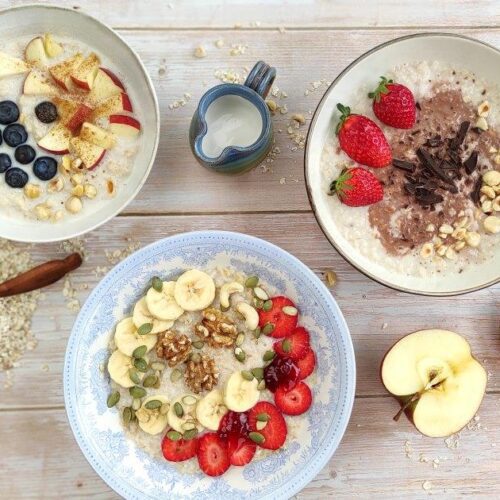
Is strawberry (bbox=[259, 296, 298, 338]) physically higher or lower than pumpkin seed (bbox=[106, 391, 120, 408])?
higher

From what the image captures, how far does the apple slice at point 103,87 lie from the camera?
1053 mm

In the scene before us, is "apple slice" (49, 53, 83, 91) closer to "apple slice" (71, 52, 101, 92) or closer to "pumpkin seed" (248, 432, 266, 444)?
"apple slice" (71, 52, 101, 92)

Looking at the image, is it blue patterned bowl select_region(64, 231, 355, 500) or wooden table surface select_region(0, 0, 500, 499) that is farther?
wooden table surface select_region(0, 0, 500, 499)

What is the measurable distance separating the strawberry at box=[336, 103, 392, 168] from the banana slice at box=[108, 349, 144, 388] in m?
0.46

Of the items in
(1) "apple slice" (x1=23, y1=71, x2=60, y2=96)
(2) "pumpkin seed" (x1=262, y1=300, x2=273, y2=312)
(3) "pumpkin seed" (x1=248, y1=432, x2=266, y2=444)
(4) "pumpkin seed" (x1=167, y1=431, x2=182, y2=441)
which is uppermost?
(1) "apple slice" (x1=23, y1=71, x2=60, y2=96)

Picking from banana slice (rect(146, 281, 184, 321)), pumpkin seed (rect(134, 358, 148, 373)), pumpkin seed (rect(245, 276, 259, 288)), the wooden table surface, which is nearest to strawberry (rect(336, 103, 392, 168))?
the wooden table surface

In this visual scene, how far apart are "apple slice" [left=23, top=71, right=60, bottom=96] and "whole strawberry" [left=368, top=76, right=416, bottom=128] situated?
493 millimetres

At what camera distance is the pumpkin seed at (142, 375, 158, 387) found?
105 centimetres

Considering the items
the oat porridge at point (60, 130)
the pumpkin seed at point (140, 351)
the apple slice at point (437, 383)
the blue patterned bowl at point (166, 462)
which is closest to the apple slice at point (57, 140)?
the oat porridge at point (60, 130)

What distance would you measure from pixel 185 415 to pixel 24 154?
47 cm

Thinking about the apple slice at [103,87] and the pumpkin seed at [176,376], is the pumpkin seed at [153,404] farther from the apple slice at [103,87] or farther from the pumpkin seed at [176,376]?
the apple slice at [103,87]

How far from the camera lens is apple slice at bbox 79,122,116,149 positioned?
1.03 metres

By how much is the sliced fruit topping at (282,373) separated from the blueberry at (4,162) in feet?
1.66

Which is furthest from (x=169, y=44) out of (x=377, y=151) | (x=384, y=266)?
(x=384, y=266)
